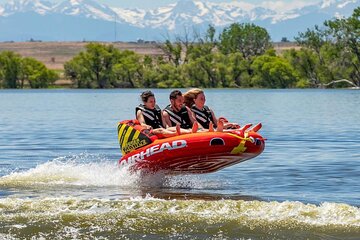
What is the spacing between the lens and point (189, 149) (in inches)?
563

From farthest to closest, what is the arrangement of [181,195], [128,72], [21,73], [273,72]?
[21,73], [128,72], [273,72], [181,195]

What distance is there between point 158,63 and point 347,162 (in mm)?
89673

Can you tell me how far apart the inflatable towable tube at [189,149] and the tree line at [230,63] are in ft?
271

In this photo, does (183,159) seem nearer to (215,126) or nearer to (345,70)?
(215,126)

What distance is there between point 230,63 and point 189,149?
89.3 metres

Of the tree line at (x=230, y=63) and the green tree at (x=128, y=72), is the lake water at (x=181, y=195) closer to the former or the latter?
the tree line at (x=230, y=63)

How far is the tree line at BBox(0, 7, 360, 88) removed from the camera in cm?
9719

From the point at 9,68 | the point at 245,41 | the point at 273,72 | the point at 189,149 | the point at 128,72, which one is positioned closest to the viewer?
the point at 189,149

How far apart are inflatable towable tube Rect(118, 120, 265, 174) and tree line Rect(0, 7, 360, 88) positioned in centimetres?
8245

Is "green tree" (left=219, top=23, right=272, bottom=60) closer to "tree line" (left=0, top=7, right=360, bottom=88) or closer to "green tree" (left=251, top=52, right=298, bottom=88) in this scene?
"tree line" (left=0, top=7, right=360, bottom=88)

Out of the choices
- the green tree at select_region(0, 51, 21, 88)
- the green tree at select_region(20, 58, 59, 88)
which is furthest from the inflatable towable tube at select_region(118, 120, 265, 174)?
the green tree at select_region(20, 58, 59, 88)

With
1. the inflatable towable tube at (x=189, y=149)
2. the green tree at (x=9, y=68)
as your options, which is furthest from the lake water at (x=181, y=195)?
the green tree at (x=9, y=68)

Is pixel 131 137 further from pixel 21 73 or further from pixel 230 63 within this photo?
pixel 21 73

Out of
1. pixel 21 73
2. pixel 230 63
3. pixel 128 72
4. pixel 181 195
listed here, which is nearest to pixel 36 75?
pixel 21 73
